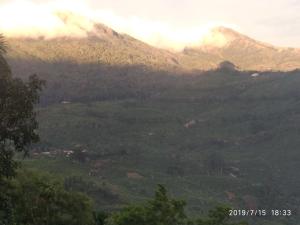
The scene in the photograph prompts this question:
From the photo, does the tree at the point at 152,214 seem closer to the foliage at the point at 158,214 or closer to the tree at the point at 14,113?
the foliage at the point at 158,214

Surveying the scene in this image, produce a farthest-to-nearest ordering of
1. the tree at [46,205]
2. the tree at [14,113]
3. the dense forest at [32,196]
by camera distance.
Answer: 1. the tree at [46,205]
2. the dense forest at [32,196]
3. the tree at [14,113]

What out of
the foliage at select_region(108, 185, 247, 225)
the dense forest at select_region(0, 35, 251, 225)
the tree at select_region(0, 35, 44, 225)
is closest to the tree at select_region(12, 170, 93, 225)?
the dense forest at select_region(0, 35, 251, 225)

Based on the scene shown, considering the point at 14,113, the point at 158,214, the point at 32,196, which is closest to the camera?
the point at 14,113

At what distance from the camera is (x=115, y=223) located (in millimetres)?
49375

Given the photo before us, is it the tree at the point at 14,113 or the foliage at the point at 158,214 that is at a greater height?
the tree at the point at 14,113

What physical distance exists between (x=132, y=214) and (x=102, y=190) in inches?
5561

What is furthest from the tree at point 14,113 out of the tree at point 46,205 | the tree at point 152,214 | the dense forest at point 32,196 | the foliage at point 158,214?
the foliage at point 158,214

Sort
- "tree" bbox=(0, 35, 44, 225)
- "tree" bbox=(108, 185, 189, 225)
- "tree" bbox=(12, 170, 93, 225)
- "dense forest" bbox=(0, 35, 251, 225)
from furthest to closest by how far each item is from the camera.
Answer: "tree" bbox=(108, 185, 189, 225), "tree" bbox=(12, 170, 93, 225), "dense forest" bbox=(0, 35, 251, 225), "tree" bbox=(0, 35, 44, 225)

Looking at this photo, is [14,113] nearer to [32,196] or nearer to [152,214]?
[32,196]

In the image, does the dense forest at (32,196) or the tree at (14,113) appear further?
the dense forest at (32,196)

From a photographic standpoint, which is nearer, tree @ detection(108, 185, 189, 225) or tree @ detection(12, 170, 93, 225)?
tree @ detection(12, 170, 93, 225)

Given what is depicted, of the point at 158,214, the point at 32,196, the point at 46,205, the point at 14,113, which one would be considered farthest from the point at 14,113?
the point at 158,214

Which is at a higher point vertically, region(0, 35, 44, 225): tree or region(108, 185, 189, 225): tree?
region(0, 35, 44, 225): tree

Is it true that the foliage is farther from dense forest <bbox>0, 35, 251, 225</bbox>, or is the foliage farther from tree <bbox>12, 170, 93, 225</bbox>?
tree <bbox>12, 170, 93, 225</bbox>
